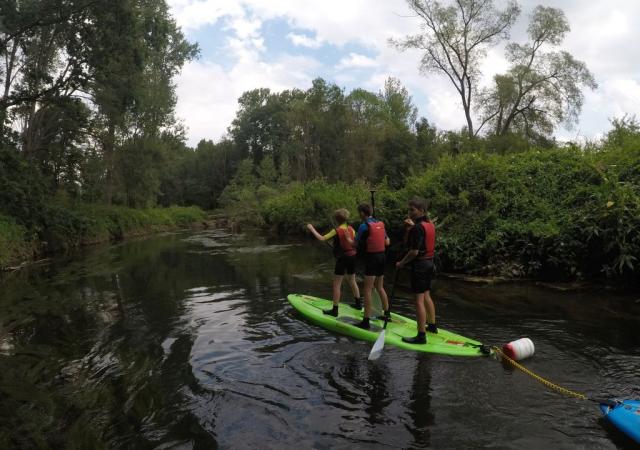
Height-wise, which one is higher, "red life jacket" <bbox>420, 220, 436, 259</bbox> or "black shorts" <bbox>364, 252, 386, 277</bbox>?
"red life jacket" <bbox>420, 220, 436, 259</bbox>

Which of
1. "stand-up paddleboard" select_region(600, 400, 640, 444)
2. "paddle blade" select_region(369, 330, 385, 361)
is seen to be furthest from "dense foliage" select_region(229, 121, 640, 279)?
"paddle blade" select_region(369, 330, 385, 361)

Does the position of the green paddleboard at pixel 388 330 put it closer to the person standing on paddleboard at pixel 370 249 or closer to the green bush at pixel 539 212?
the person standing on paddleboard at pixel 370 249

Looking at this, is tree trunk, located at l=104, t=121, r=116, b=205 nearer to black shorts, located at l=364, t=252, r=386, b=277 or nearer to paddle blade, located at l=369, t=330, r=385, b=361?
black shorts, located at l=364, t=252, r=386, b=277

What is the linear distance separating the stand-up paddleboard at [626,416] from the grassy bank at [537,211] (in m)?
5.95

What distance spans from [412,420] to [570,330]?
415 centimetres

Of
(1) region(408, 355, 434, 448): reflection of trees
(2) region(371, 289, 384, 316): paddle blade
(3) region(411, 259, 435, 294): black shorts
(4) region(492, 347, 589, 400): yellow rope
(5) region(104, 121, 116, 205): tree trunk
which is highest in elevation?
(5) region(104, 121, 116, 205): tree trunk

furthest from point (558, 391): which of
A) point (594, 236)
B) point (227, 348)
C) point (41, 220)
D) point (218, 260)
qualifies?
point (41, 220)

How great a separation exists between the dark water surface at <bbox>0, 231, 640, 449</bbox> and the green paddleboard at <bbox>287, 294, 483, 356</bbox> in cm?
18

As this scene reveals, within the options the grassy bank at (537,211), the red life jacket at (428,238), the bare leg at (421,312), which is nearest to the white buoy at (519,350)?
the bare leg at (421,312)

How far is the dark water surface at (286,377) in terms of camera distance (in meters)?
4.44

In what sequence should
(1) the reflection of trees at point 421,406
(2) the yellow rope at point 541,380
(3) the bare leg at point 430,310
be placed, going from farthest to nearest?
(3) the bare leg at point 430,310 → (2) the yellow rope at point 541,380 → (1) the reflection of trees at point 421,406

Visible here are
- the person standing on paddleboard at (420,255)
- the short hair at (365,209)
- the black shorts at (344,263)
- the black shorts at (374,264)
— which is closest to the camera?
the person standing on paddleboard at (420,255)

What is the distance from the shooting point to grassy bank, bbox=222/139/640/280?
10.1 meters

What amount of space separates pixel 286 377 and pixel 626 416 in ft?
12.1
